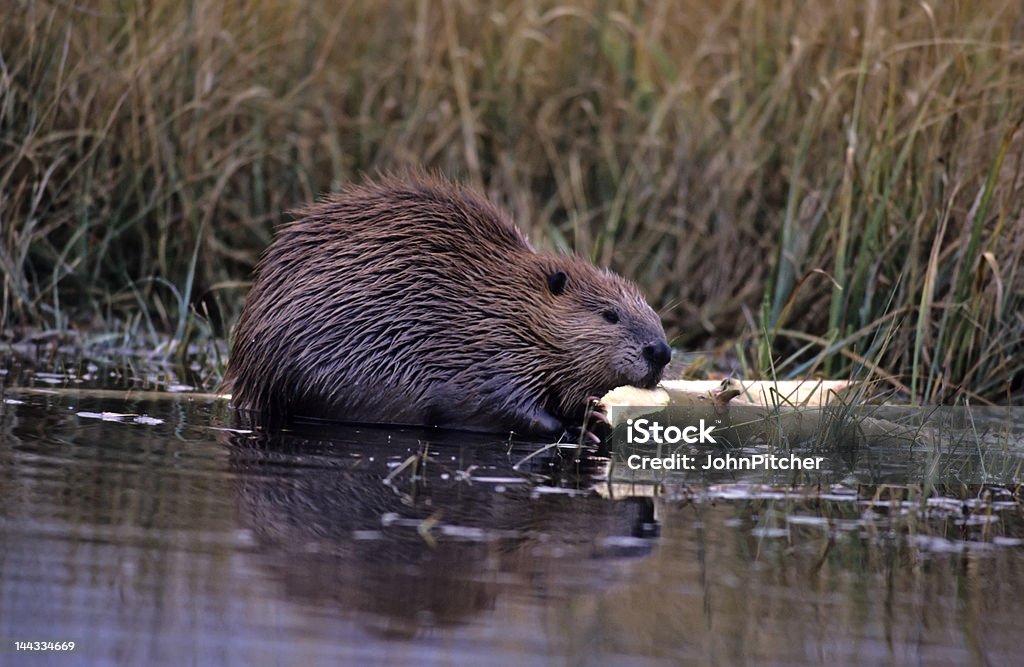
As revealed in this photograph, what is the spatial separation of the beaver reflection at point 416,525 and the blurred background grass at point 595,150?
1416mm

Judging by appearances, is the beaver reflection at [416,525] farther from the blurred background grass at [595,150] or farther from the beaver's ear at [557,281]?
the blurred background grass at [595,150]

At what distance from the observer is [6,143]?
18.5 feet

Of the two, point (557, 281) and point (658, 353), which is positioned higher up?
point (557, 281)

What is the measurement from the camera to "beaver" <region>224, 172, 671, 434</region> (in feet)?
14.1

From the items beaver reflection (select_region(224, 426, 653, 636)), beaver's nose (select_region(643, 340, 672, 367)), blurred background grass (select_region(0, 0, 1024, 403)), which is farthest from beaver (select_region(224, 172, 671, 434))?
blurred background grass (select_region(0, 0, 1024, 403))

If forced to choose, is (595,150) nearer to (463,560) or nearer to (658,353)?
(658,353)

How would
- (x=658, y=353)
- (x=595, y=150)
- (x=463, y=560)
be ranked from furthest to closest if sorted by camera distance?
1. (x=595, y=150)
2. (x=658, y=353)
3. (x=463, y=560)

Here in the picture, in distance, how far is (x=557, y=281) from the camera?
14.5 ft

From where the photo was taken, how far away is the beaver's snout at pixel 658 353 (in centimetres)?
425

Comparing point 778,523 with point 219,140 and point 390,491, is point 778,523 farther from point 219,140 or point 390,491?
point 219,140

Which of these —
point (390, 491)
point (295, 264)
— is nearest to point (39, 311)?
point (295, 264)

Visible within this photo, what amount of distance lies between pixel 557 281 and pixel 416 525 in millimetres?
1797

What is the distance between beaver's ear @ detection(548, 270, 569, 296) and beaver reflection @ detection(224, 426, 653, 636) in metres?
0.74

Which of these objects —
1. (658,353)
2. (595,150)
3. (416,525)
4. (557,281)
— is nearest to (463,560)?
(416,525)
